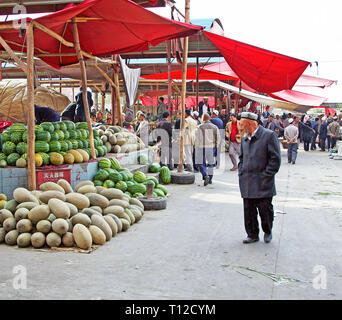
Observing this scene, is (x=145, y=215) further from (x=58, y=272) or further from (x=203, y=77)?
(x=203, y=77)

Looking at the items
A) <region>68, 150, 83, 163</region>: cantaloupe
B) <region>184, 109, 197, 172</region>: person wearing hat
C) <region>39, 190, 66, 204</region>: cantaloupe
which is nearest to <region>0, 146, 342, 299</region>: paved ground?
<region>39, 190, 66, 204</region>: cantaloupe

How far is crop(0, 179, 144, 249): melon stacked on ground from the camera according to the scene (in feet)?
17.3

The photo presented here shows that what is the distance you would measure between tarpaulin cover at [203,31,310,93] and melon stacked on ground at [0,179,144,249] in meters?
5.18

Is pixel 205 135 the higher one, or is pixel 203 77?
pixel 203 77

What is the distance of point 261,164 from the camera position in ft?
18.1

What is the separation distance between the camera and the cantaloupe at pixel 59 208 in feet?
17.9

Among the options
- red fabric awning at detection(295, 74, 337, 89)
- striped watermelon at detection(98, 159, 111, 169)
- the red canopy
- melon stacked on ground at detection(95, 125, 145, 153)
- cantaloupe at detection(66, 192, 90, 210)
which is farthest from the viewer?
red fabric awning at detection(295, 74, 337, 89)

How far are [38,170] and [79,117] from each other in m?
3.91

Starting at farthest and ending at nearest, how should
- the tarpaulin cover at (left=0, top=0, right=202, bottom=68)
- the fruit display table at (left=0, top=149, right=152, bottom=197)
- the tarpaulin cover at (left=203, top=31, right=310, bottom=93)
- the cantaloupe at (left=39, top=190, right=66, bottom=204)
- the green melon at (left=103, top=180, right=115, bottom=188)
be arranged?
1. the tarpaulin cover at (left=203, top=31, right=310, bottom=93)
2. the green melon at (left=103, top=180, right=115, bottom=188)
3. the fruit display table at (left=0, top=149, right=152, bottom=197)
4. the tarpaulin cover at (left=0, top=0, right=202, bottom=68)
5. the cantaloupe at (left=39, top=190, right=66, bottom=204)

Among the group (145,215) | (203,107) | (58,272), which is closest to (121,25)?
(145,215)

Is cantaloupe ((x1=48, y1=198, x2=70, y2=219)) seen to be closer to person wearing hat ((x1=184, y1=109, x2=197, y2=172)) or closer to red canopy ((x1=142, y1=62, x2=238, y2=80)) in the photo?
person wearing hat ((x1=184, y1=109, x2=197, y2=172))

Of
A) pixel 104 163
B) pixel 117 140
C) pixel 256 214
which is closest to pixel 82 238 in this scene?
pixel 256 214

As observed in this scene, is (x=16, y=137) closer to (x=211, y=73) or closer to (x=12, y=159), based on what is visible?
(x=12, y=159)
